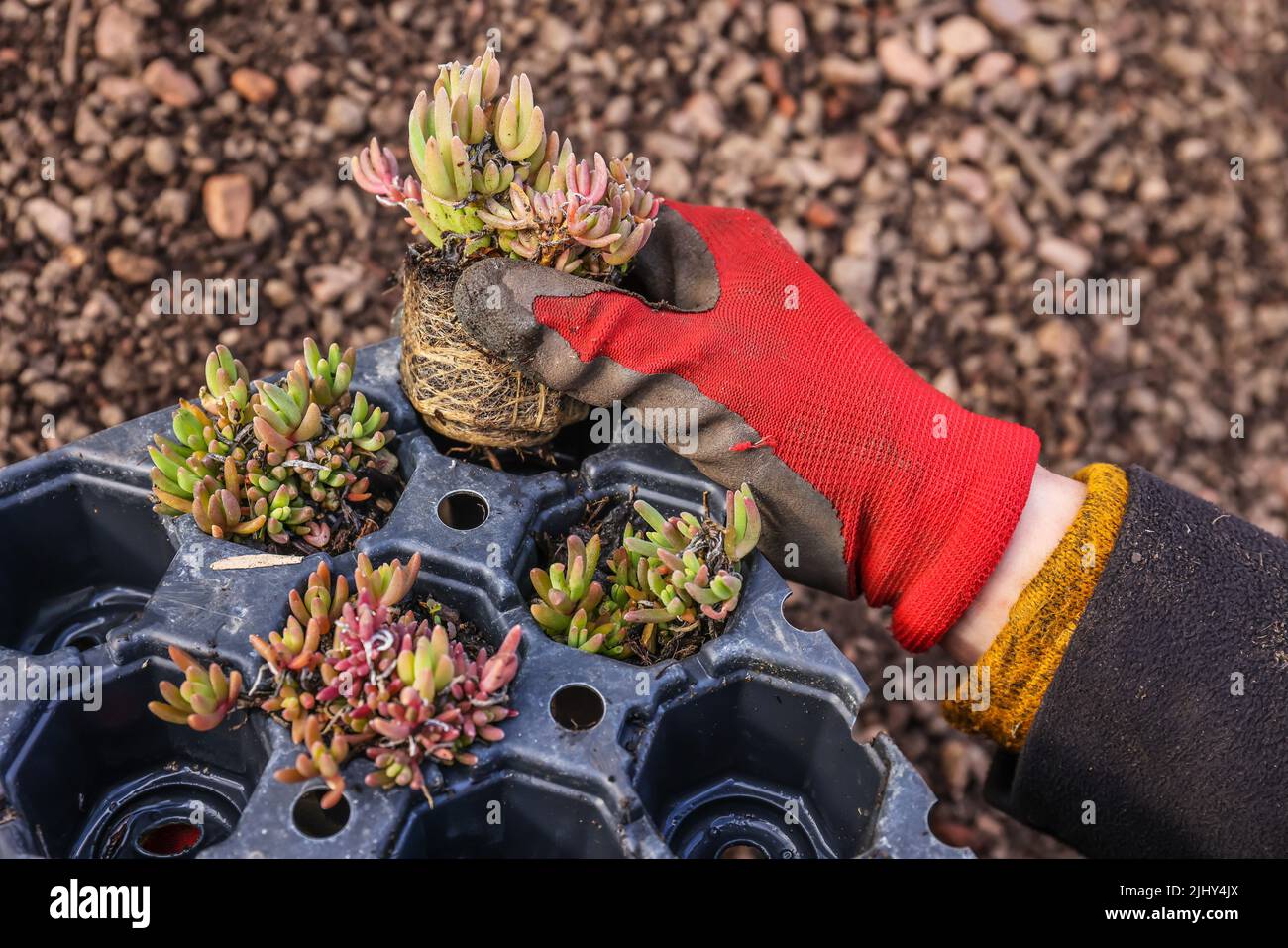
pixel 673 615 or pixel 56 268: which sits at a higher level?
pixel 56 268

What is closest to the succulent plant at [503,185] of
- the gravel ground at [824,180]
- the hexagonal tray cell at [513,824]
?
the hexagonal tray cell at [513,824]

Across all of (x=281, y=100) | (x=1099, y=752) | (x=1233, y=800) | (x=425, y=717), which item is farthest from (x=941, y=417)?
(x=281, y=100)

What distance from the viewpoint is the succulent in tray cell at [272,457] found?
2539 millimetres

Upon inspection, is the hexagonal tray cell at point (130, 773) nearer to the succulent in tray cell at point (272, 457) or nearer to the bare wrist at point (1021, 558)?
the succulent in tray cell at point (272, 457)

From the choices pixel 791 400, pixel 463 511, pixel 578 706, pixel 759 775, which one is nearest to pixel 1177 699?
pixel 759 775

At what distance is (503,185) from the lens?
2570mm

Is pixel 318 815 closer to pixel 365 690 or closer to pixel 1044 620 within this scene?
pixel 365 690

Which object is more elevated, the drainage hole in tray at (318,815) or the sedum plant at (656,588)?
the sedum plant at (656,588)

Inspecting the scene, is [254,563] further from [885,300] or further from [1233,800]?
[885,300]

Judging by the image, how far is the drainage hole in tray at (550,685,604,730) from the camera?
243 cm

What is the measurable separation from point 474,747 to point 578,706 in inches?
10.9

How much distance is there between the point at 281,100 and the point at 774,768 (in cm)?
314

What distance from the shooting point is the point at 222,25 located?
13.6 ft

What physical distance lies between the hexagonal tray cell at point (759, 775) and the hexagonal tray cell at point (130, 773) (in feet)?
3.02
